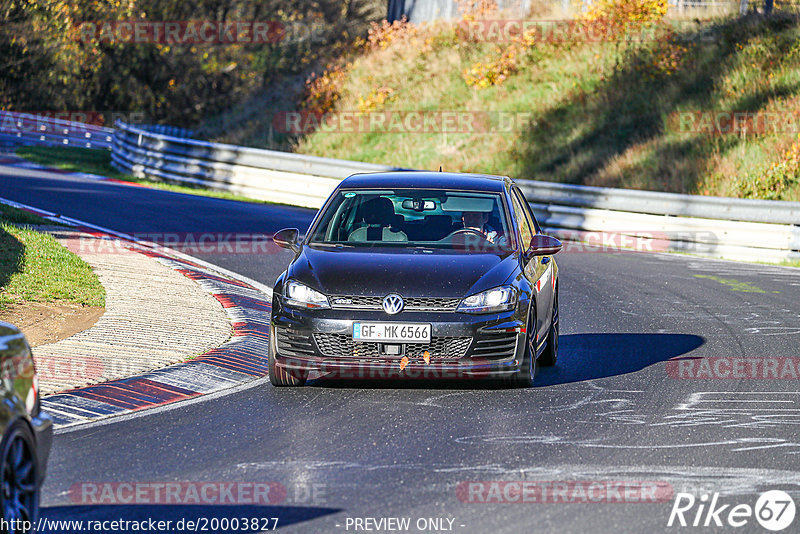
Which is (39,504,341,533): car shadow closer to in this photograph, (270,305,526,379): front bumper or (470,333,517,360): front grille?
(270,305,526,379): front bumper

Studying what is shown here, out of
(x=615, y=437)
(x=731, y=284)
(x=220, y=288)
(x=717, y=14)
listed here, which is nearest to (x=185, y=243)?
(x=220, y=288)

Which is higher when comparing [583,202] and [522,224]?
[522,224]

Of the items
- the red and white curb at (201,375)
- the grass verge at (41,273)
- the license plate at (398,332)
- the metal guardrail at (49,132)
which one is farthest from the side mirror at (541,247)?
the metal guardrail at (49,132)

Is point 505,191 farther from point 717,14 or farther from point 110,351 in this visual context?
point 717,14

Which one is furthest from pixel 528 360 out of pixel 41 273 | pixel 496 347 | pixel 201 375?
pixel 41 273

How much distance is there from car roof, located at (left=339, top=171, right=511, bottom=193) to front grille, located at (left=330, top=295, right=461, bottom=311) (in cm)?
172

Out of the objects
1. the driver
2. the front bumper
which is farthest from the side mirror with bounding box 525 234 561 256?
the front bumper

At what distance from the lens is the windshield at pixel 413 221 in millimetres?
9672

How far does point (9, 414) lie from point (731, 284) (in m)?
12.5

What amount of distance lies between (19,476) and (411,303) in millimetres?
3954

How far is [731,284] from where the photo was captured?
15.9 meters

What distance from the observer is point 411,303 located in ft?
28.2

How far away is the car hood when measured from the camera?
8.67 metres

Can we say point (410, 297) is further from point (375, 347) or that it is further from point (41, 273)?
point (41, 273)
